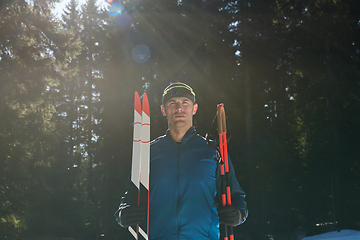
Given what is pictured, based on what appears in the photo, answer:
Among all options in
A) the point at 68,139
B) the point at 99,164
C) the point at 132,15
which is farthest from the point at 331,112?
the point at 68,139

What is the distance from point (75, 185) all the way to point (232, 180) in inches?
852

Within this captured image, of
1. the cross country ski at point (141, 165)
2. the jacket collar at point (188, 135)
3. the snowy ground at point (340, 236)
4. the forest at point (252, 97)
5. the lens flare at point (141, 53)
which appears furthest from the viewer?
the lens flare at point (141, 53)

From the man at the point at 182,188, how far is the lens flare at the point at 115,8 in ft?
53.7

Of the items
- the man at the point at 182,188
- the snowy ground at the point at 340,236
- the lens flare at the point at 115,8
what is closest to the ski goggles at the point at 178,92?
the man at the point at 182,188

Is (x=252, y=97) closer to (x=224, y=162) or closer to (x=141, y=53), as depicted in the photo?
(x=141, y=53)

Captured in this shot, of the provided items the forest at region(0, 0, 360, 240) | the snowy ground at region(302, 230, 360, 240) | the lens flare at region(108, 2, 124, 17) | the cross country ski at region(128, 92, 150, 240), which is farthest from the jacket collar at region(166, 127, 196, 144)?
the lens flare at region(108, 2, 124, 17)

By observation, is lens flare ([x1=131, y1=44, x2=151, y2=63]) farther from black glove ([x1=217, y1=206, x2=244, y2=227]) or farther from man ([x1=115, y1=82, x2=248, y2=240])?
black glove ([x1=217, y1=206, x2=244, y2=227])

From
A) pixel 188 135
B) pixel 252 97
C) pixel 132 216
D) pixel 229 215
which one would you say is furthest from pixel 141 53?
pixel 229 215

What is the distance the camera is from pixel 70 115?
85.8 feet

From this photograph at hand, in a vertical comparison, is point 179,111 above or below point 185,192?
above

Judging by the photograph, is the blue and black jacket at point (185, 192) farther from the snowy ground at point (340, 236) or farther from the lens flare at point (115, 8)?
the lens flare at point (115, 8)

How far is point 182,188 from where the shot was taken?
269cm

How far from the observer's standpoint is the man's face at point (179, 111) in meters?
2.90

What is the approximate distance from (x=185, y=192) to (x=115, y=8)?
A: 17.7 metres
